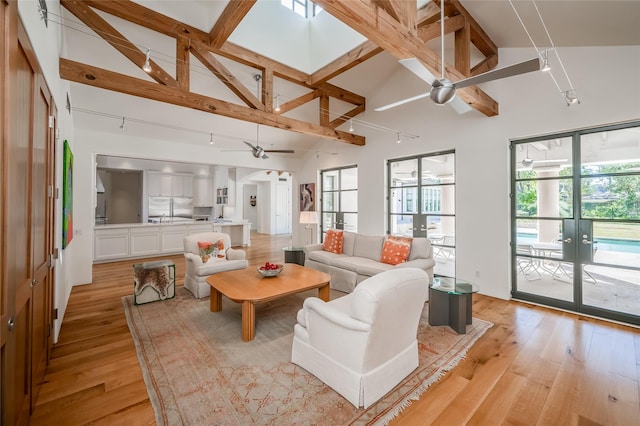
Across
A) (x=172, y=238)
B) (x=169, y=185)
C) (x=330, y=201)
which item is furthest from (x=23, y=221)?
(x=169, y=185)

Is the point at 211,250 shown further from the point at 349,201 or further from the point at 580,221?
the point at 580,221

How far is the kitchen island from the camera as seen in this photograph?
656 cm

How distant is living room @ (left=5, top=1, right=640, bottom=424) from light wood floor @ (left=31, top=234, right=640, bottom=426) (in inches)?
28.0

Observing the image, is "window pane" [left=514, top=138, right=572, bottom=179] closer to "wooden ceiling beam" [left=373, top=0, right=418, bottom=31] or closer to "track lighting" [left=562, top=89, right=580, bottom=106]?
"track lighting" [left=562, top=89, right=580, bottom=106]

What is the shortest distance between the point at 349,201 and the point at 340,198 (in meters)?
0.33

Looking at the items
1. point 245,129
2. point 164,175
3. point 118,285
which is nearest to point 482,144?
point 245,129

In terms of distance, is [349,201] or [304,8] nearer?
[304,8]

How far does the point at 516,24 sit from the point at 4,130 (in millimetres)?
4918

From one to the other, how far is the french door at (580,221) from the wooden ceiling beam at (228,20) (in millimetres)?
4220

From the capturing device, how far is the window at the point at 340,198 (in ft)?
22.6

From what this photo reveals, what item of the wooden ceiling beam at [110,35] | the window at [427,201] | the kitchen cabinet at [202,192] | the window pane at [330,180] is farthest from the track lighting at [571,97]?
the kitchen cabinet at [202,192]

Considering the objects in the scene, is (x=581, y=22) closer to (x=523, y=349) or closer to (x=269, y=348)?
(x=523, y=349)

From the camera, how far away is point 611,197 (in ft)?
11.4

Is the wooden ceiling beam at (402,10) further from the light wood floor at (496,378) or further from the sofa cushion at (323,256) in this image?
the sofa cushion at (323,256)
